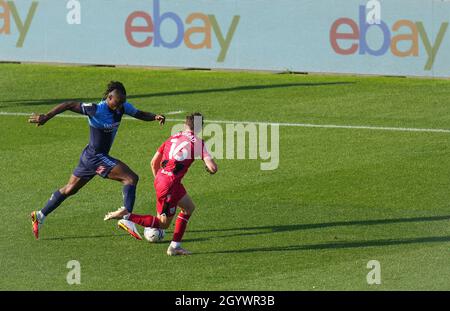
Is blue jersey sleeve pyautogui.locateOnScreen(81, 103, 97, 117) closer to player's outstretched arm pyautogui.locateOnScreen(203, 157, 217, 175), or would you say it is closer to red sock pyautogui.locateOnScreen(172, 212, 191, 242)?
red sock pyautogui.locateOnScreen(172, 212, 191, 242)

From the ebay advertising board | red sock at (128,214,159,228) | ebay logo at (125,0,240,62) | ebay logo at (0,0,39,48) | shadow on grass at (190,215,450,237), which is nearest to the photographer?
red sock at (128,214,159,228)

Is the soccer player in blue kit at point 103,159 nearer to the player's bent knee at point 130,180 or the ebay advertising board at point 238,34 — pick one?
the player's bent knee at point 130,180

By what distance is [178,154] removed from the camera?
14883 millimetres

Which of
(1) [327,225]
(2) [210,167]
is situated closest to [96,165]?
(2) [210,167]

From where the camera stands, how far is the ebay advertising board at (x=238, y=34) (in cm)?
2930

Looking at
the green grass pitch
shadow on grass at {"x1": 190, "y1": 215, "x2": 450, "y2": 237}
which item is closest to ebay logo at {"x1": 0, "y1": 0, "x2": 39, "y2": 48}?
the green grass pitch

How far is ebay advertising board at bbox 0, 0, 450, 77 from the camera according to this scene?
29297 millimetres

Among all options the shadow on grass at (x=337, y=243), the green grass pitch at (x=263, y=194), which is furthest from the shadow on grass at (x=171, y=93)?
the shadow on grass at (x=337, y=243)

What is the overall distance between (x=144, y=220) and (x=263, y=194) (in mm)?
3680

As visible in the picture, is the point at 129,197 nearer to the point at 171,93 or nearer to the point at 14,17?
the point at 171,93

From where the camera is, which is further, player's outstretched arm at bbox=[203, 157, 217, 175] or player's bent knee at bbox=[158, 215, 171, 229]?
player's bent knee at bbox=[158, 215, 171, 229]

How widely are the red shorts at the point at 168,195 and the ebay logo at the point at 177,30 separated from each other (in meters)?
16.3

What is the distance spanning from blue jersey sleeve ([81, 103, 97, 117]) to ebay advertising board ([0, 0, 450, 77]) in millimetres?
15187
